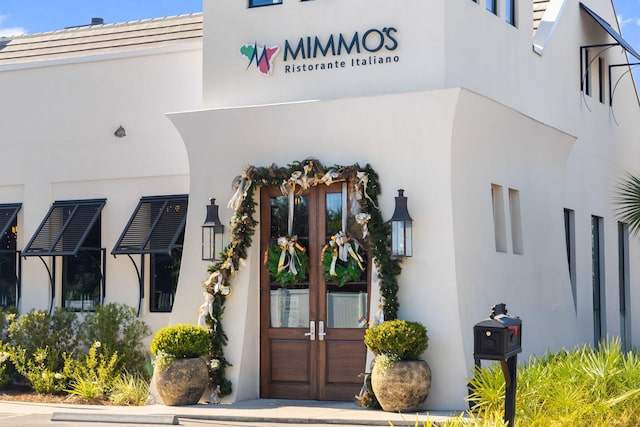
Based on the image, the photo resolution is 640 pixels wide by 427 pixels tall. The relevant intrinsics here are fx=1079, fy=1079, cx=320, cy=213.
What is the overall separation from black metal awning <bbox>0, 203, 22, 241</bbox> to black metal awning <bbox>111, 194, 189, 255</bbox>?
2.69 meters

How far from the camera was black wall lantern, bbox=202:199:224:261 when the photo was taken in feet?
53.9

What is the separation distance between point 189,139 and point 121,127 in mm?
3177

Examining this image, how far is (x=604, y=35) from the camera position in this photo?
938 inches

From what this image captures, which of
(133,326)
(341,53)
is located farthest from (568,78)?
(133,326)

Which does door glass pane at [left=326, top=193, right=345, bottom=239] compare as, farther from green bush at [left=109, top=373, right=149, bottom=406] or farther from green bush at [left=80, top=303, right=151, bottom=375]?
green bush at [left=80, top=303, right=151, bottom=375]

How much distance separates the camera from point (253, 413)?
48.3 ft

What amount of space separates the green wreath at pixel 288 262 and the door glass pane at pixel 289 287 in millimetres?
196

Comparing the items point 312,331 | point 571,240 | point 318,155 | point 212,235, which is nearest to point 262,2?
point 318,155

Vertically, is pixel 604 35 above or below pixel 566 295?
above

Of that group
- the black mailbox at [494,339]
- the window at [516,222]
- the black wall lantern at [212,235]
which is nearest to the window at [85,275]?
the black wall lantern at [212,235]

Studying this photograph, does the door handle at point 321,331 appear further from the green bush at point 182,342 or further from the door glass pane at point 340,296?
the green bush at point 182,342

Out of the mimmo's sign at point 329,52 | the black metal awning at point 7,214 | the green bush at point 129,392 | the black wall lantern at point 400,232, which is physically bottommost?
the green bush at point 129,392

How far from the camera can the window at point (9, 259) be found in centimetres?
2030

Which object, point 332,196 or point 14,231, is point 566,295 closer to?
point 332,196
